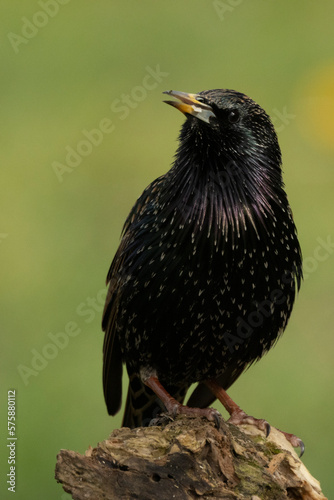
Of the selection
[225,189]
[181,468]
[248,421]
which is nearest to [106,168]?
[225,189]

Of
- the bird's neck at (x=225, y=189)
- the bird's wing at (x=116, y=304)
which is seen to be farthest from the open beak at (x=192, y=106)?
the bird's wing at (x=116, y=304)

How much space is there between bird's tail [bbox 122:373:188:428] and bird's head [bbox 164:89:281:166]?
1.43 metres

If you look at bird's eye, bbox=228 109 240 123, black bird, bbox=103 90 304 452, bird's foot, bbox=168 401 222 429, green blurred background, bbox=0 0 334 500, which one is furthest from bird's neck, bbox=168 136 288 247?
green blurred background, bbox=0 0 334 500

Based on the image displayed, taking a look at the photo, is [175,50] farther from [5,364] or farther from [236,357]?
[236,357]

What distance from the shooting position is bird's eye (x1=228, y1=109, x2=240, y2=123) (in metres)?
4.47

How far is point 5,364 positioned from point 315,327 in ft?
8.11

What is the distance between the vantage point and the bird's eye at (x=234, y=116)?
4.47 meters

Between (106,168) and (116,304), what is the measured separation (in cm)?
398

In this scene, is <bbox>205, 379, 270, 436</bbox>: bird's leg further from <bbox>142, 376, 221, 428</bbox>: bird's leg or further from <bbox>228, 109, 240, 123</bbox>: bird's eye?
<bbox>228, 109, 240, 123</bbox>: bird's eye

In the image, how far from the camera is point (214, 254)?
14.6 ft

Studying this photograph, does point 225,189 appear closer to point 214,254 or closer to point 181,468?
point 214,254

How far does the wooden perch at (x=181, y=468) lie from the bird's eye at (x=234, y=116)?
4.73 ft

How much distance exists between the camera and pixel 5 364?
278 inches

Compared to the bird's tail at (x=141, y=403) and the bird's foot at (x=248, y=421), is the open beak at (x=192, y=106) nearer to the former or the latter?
the bird's foot at (x=248, y=421)
